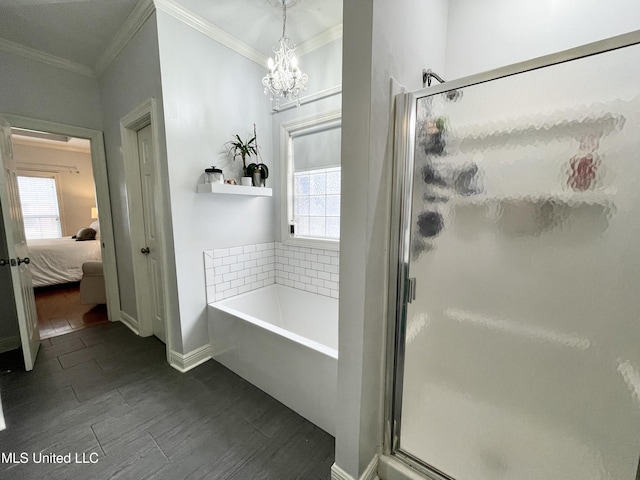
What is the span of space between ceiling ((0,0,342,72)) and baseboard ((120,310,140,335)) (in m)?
2.63

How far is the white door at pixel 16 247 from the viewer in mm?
1869

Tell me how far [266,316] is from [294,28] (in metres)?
2.60

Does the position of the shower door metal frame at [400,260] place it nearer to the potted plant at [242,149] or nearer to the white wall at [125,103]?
the potted plant at [242,149]

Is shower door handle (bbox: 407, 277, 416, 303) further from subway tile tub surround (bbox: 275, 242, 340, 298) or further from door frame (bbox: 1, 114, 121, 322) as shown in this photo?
door frame (bbox: 1, 114, 121, 322)

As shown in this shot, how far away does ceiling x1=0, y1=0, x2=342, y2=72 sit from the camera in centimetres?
179

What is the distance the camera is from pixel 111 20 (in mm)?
1957

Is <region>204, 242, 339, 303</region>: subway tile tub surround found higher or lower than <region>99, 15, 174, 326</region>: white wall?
lower

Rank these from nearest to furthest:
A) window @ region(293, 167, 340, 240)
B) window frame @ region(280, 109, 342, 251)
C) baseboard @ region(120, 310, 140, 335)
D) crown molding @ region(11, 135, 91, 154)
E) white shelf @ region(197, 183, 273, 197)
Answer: white shelf @ region(197, 183, 273, 197) → window frame @ region(280, 109, 342, 251) → window @ region(293, 167, 340, 240) → baseboard @ region(120, 310, 140, 335) → crown molding @ region(11, 135, 91, 154)

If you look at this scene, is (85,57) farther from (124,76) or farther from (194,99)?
(194,99)

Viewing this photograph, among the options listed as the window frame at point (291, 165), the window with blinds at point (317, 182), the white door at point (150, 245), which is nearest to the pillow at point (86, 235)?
the white door at point (150, 245)

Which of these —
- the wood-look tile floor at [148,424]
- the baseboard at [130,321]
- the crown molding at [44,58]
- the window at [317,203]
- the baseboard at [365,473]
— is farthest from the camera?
the baseboard at [130,321]

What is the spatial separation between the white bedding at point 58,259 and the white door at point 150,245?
2.68 meters

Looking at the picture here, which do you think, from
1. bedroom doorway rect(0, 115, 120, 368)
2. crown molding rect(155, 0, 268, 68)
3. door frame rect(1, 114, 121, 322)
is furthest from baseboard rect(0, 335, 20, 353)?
crown molding rect(155, 0, 268, 68)

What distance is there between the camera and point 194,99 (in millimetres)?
1966
